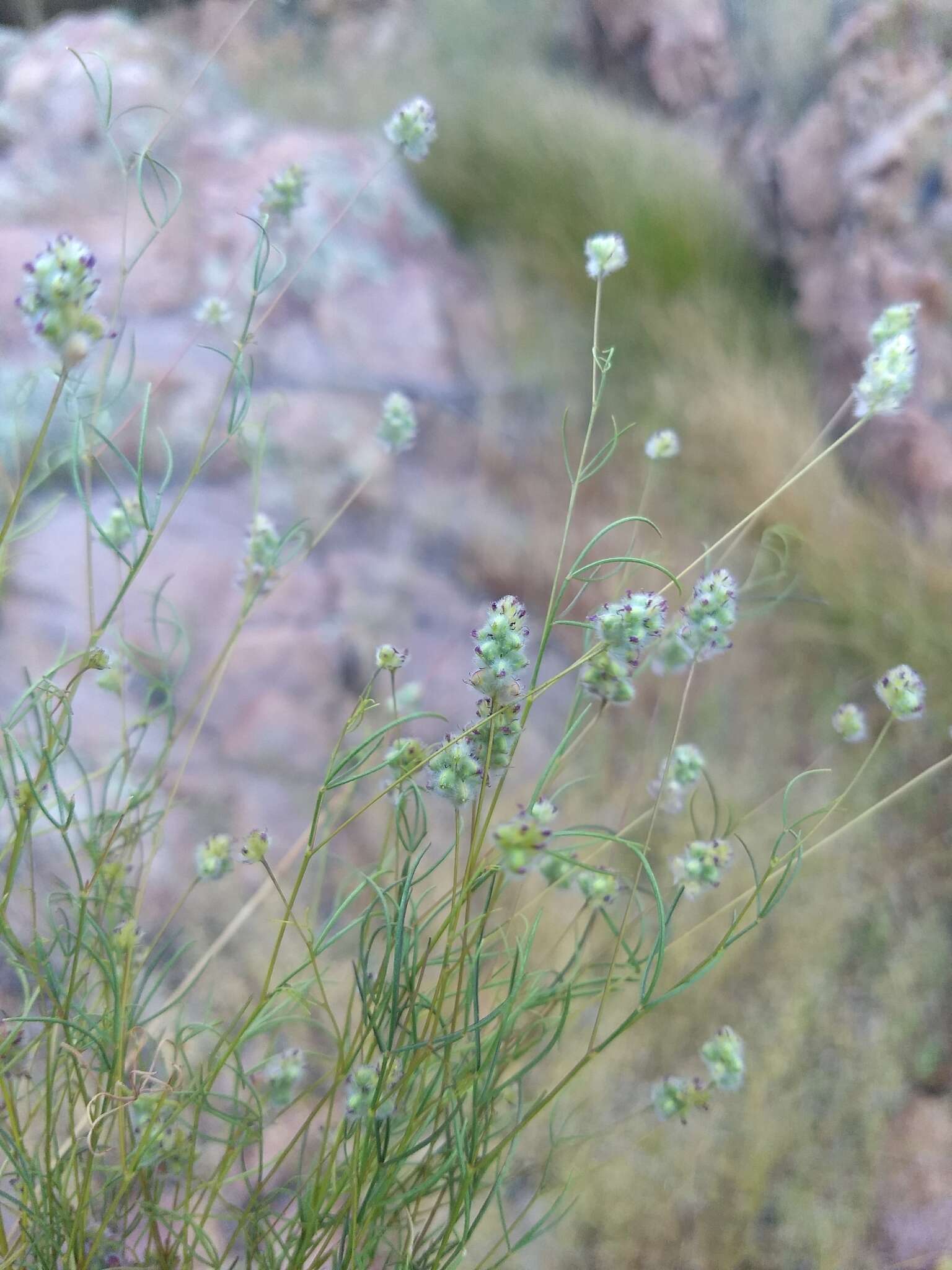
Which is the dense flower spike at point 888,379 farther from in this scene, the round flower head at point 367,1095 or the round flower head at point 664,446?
the round flower head at point 367,1095

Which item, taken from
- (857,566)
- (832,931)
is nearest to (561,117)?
(857,566)

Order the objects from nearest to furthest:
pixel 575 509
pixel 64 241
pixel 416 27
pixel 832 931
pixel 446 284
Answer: pixel 64 241 → pixel 832 931 → pixel 575 509 → pixel 446 284 → pixel 416 27

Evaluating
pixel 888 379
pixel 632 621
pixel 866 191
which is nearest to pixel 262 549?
pixel 632 621

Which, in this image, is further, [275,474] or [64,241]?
[275,474]

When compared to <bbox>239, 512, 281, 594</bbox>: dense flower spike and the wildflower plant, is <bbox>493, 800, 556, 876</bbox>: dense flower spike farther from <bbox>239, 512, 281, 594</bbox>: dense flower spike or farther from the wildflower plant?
<bbox>239, 512, 281, 594</bbox>: dense flower spike

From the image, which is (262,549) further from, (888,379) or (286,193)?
(888,379)

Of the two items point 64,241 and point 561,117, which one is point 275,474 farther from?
point 561,117

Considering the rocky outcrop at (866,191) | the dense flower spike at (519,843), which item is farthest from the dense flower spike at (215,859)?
the rocky outcrop at (866,191)
